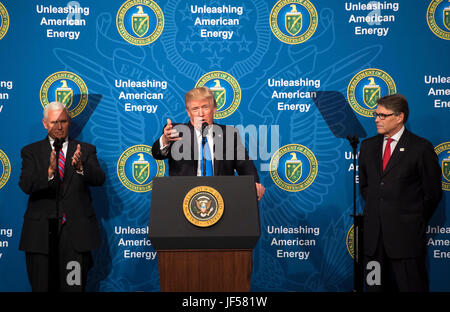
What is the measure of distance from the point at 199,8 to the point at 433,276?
3621 millimetres

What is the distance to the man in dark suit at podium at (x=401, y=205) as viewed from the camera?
374 centimetres

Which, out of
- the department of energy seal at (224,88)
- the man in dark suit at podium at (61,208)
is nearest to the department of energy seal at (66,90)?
the man in dark suit at podium at (61,208)

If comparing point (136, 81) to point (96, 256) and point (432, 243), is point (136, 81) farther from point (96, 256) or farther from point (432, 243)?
point (432, 243)

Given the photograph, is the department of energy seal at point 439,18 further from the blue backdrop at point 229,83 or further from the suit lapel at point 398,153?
the suit lapel at point 398,153

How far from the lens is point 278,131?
4586 millimetres

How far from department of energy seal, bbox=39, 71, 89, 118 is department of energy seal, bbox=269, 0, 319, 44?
2067 millimetres

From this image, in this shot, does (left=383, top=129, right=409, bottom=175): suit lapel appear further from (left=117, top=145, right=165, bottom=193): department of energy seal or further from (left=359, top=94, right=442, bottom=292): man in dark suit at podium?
(left=117, top=145, right=165, bottom=193): department of energy seal

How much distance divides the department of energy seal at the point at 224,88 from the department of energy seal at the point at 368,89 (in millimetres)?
1156

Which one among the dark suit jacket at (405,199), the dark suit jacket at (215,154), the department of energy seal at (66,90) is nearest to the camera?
the dark suit jacket at (215,154)

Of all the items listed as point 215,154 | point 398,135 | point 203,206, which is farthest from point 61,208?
point 398,135

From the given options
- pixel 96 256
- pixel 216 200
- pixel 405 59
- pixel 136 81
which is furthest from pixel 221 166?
pixel 405 59

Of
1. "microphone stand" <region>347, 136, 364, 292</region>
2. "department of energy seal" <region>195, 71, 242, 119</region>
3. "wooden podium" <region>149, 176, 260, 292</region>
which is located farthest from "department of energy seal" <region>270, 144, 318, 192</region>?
"wooden podium" <region>149, 176, 260, 292</region>

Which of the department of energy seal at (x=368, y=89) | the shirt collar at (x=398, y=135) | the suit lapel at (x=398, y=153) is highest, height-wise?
the department of energy seal at (x=368, y=89)

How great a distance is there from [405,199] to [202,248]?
198 centimetres
